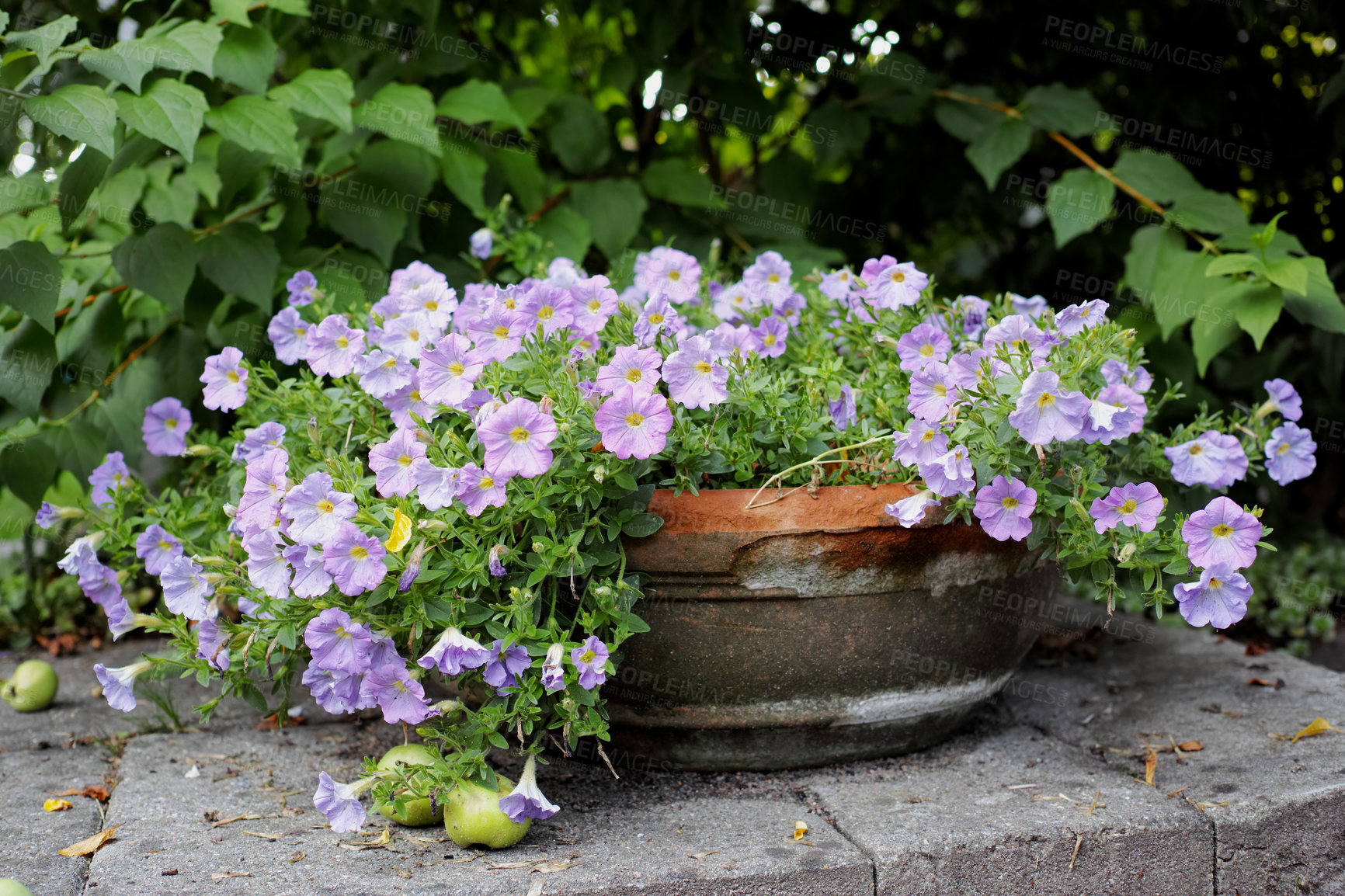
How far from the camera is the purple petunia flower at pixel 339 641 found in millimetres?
1306

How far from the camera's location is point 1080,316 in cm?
150

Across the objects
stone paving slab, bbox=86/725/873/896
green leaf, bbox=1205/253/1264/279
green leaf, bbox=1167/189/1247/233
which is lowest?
stone paving slab, bbox=86/725/873/896

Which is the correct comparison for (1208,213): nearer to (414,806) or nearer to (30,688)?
(414,806)

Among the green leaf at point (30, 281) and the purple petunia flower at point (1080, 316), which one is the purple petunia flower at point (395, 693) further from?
the purple petunia flower at point (1080, 316)

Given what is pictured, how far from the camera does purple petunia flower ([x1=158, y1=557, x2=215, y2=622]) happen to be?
1484mm

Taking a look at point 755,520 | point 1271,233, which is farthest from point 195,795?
point 1271,233

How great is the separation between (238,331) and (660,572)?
1172mm

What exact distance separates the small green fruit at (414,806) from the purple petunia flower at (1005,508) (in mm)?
903

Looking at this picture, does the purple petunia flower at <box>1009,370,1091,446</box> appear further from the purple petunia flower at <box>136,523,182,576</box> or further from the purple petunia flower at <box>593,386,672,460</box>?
the purple petunia flower at <box>136,523,182,576</box>

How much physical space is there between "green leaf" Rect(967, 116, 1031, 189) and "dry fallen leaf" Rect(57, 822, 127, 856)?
2.18 m

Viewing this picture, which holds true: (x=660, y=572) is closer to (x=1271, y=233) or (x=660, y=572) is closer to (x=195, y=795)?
(x=195, y=795)

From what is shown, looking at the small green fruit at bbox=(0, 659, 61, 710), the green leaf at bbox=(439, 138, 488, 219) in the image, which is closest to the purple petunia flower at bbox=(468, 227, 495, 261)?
the green leaf at bbox=(439, 138, 488, 219)

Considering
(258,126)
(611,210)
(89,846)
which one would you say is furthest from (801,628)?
(258,126)

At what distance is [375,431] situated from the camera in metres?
1.63
